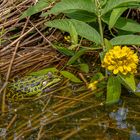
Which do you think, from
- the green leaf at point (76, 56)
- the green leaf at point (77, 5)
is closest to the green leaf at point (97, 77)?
the green leaf at point (76, 56)

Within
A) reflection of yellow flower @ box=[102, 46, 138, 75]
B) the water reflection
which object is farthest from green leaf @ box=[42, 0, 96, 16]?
the water reflection

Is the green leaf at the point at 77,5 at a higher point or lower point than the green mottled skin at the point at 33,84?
higher

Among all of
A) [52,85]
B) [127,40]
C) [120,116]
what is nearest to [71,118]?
[120,116]

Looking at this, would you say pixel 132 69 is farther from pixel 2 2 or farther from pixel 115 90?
pixel 2 2

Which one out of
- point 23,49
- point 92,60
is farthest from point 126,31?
point 23,49

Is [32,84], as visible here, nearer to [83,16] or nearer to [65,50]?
[65,50]

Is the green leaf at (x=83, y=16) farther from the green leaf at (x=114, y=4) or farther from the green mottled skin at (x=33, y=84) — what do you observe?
the green mottled skin at (x=33, y=84)

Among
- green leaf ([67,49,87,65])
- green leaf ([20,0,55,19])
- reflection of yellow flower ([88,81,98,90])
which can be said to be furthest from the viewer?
green leaf ([20,0,55,19])

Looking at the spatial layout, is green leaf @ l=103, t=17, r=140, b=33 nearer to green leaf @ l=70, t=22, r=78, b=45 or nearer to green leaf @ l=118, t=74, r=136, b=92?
green leaf @ l=70, t=22, r=78, b=45

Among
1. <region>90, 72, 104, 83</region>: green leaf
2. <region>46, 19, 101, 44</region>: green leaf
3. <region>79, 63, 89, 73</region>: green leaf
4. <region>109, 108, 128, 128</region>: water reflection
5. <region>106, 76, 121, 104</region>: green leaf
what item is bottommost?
<region>109, 108, 128, 128</region>: water reflection
